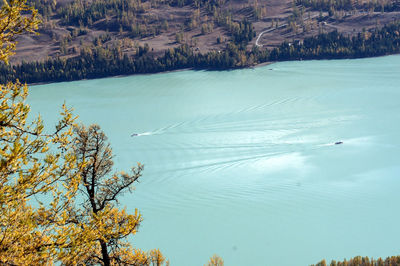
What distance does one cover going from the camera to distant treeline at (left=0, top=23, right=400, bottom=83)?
66125 millimetres

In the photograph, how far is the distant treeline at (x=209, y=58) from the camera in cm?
6612

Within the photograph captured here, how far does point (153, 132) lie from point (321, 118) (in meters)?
14.0

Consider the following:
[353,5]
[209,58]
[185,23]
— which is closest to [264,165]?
[209,58]

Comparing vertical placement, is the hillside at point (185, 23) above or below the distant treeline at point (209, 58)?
above

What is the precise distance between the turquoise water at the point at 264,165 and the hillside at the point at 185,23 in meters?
26.0

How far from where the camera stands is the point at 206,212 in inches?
898

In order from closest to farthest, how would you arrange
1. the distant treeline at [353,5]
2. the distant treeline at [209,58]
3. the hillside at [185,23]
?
the distant treeline at [209,58]
the hillside at [185,23]
the distant treeline at [353,5]

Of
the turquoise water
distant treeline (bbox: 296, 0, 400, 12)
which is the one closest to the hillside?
distant treeline (bbox: 296, 0, 400, 12)

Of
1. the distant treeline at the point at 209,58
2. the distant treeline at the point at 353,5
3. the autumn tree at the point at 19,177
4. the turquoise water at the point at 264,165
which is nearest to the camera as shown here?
the autumn tree at the point at 19,177

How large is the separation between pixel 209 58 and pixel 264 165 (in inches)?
1644

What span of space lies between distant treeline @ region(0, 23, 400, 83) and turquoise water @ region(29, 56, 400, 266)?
15463mm

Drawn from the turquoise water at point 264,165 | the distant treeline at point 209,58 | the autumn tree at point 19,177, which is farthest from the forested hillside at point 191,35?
the autumn tree at point 19,177

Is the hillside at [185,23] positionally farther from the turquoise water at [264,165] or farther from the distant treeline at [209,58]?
the turquoise water at [264,165]

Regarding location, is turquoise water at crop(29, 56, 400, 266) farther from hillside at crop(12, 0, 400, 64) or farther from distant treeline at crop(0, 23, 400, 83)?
hillside at crop(12, 0, 400, 64)
